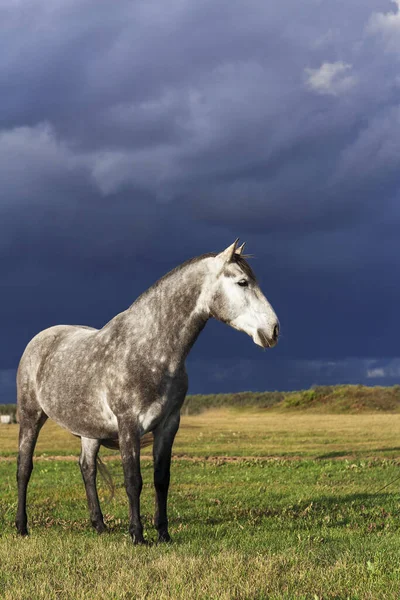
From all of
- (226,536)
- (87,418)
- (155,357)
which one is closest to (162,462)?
(87,418)

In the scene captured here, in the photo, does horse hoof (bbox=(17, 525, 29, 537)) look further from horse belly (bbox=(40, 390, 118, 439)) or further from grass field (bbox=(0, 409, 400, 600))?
horse belly (bbox=(40, 390, 118, 439))

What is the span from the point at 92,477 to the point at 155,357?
13.0 feet

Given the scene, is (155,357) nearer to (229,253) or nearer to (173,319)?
(173,319)

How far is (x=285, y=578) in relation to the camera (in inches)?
290

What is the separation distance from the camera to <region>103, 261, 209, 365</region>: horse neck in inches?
382

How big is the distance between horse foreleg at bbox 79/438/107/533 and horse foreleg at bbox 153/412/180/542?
6.94 ft

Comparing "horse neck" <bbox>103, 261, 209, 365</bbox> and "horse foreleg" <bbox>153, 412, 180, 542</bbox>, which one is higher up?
"horse neck" <bbox>103, 261, 209, 365</bbox>

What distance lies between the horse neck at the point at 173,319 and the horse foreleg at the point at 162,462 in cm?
103

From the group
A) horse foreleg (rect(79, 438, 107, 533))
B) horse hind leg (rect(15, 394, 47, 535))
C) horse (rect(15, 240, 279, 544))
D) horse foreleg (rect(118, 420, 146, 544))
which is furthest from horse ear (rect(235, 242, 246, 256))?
horse hind leg (rect(15, 394, 47, 535))

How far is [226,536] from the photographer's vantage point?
36.5 ft

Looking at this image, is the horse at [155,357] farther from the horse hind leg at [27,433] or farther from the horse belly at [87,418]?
the horse hind leg at [27,433]

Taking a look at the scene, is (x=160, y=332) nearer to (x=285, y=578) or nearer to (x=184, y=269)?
(x=184, y=269)

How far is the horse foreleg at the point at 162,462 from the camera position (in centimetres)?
992

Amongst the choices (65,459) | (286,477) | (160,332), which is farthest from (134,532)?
(65,459)
